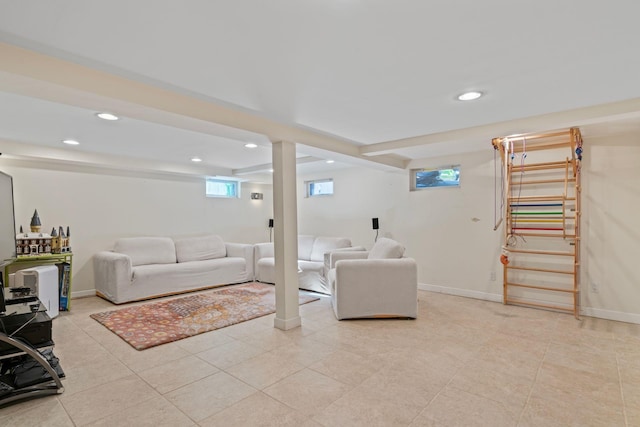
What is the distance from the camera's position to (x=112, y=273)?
4.51 metres

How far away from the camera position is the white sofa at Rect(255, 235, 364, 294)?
5.14 metres

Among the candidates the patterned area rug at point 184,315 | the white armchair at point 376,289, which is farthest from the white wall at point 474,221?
the patterned area rug at point 184,315

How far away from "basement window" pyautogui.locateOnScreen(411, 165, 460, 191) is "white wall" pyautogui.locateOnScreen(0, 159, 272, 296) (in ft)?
12.3

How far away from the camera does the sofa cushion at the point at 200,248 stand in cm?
574

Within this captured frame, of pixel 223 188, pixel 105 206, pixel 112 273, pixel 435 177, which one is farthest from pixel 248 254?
pixel 435 177

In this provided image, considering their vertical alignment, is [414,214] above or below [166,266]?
above

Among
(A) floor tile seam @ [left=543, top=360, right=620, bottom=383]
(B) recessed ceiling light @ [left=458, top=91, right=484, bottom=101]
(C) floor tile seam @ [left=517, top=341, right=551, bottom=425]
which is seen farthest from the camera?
(B) recessed ceiling light @ [left=458, top=91, right=484, bottom=101]

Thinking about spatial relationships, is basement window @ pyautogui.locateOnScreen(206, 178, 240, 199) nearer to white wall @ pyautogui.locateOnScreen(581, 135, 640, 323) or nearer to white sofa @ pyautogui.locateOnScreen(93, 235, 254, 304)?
white sofa @ pyautogui.locateOnScreen(93, 235, 254, 304)

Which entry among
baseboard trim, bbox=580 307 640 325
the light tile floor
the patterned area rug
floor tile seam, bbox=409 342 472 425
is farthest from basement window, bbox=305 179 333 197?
floor tile seam, bbox=409 342 472 425

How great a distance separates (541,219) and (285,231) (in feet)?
10.2

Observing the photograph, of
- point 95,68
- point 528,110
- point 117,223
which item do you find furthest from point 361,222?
point 95,68

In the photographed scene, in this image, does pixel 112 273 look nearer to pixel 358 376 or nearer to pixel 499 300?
pixel 358 376

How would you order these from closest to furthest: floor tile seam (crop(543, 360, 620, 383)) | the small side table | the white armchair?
floor tile seam (crop(543, 360, 620, 383))
the white armchair
the small side table

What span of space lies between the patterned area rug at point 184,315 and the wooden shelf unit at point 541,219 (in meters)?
2.71
